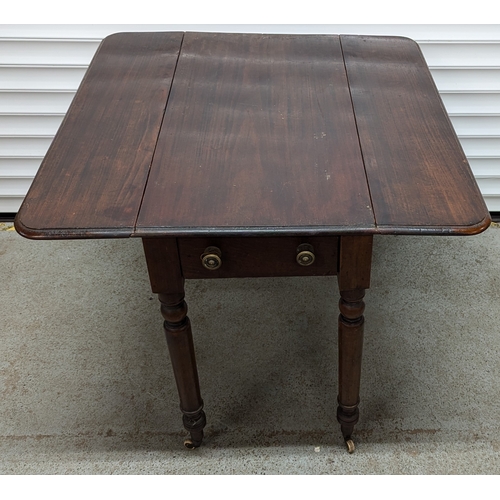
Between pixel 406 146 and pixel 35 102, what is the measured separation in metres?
1.43

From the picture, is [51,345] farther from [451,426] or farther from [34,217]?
[451,426]

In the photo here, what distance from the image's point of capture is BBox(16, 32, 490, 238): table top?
1.19 metres

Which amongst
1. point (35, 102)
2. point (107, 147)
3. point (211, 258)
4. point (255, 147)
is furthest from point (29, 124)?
point (211, 258)

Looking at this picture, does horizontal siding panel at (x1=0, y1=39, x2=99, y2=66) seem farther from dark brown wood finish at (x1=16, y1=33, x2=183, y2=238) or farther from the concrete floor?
the concrete floor

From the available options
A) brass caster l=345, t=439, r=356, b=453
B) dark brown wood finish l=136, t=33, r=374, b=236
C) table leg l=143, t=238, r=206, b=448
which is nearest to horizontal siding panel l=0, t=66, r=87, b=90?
dark brown wood finish l=136, t=33, r=374, b=236

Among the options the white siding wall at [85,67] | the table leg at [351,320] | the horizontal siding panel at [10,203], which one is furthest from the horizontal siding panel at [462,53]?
the horizontal siding panel at [10,203]

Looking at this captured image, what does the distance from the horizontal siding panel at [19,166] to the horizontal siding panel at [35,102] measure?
7.5 inches

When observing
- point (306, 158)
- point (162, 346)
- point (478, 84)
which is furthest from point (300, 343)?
point (478, 84)

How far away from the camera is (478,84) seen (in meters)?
2.14

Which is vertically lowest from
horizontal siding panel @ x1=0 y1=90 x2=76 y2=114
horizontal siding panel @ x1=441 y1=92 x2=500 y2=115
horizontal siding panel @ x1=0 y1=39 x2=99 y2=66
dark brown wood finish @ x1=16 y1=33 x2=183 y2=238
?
horizontal siding panel @ x1=441 y1=92 x2=500 y2=115

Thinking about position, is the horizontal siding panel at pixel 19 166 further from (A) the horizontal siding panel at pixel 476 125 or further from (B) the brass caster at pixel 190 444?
(A) the horizontal siding panel at pixel 476 125

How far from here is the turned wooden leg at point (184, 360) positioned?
135cm

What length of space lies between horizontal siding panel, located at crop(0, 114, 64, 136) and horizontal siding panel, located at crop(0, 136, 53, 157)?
3 cm

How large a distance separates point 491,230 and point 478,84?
56 cm
